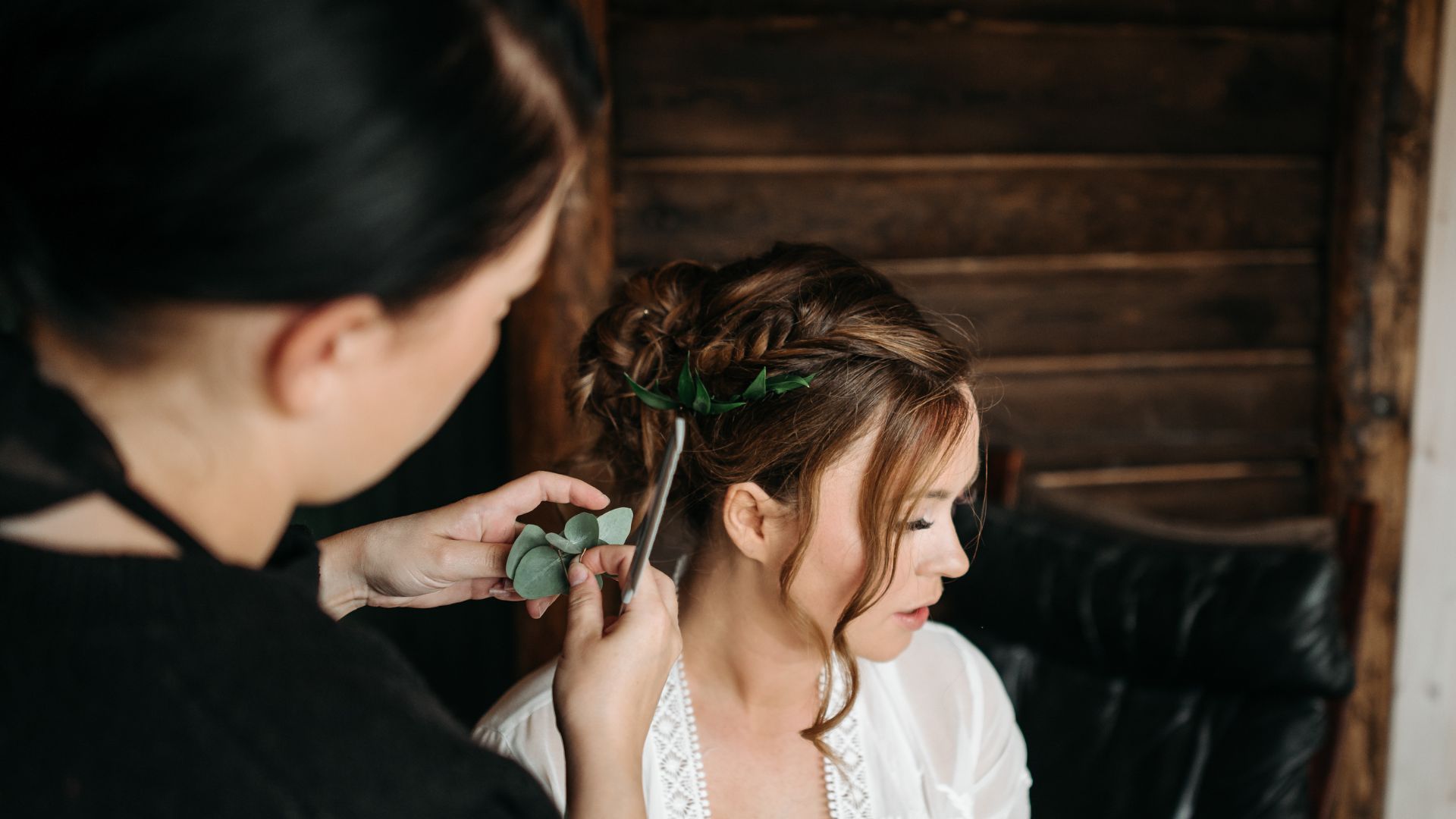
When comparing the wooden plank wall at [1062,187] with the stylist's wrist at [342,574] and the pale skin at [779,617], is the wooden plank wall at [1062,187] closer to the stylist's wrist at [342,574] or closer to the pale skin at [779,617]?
the pale skin at [779,617]

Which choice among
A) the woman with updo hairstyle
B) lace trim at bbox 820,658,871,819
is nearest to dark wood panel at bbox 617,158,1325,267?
the woman with updo hairstyle

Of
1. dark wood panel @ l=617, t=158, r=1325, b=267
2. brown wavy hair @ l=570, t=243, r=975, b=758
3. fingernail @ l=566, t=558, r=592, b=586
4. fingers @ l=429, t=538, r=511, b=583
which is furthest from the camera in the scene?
dark wood panel @ l=617, t=158, r=1325, b=267

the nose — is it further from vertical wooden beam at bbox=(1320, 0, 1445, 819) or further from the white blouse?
vertical wooden beam at bbox=(1320, 0, 1445, 819)

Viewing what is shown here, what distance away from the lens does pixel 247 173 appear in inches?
21.5

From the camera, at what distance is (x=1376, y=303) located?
254cm

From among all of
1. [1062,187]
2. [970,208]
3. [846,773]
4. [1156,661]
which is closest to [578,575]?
[846,773]

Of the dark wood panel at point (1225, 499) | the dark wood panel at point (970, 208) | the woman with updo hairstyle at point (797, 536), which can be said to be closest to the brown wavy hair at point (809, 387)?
the woman with updo hairstyle at point (797, 536)

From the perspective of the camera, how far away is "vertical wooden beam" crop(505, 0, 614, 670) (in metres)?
2.27

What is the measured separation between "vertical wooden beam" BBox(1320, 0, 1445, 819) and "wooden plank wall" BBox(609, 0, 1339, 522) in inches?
2.7

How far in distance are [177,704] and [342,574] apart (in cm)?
53

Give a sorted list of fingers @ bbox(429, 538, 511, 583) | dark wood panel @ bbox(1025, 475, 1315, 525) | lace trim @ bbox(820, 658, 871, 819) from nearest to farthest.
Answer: fingers @ bbox(429, 538, 511, 583) < lace trim @ bbox(820, 658, 871, 819) < dark wood panel @ bbox(1025, 475, 1315, 525)

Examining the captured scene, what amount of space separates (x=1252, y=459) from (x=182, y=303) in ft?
8.86

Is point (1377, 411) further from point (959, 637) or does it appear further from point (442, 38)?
point (442, 38)

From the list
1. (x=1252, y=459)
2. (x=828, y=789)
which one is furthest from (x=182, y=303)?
(x=1252, y=459)
